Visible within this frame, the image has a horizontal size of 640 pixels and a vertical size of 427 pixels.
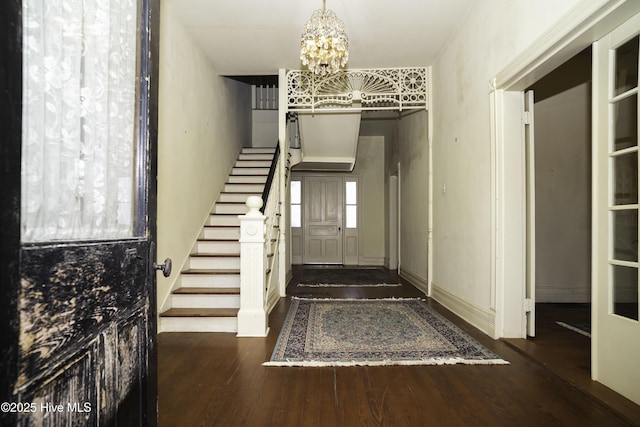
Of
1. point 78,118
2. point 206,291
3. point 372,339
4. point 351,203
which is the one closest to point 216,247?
point 206,291

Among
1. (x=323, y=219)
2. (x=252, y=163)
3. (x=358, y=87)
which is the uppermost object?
(x=358, y=87)

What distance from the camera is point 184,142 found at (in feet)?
12.5

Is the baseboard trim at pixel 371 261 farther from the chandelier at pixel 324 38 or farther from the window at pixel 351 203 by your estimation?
the chandelier at pixel 324 38

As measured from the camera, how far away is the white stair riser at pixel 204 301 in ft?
11.3

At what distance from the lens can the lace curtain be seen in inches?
29.8

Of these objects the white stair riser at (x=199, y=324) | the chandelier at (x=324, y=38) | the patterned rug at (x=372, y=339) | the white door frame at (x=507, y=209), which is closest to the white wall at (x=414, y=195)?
the patterned rug at (x=372, y=339)

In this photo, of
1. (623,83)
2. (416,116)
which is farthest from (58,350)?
(416,116)

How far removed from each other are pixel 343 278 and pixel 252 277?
3.41 metres

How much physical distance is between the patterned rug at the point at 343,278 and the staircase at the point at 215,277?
1652 millimetres

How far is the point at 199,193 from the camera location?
4305 mm

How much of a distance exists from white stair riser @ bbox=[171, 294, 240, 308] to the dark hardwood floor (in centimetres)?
77

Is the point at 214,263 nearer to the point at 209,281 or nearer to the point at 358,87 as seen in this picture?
the point at 209,281

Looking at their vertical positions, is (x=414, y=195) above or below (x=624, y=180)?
above

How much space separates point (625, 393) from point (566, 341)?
3.30ft
